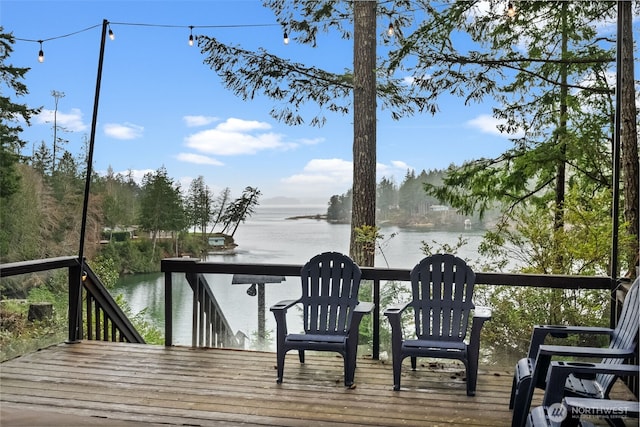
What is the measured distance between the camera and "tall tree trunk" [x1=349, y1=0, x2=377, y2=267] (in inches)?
269

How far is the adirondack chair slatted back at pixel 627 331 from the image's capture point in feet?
10.1

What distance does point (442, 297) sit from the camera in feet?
14.0

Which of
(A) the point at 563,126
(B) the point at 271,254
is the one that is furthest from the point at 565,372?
(B) the point at 271,254

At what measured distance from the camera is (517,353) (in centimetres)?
453

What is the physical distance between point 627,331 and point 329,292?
208 centimetres

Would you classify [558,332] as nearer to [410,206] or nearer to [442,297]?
[442,297]

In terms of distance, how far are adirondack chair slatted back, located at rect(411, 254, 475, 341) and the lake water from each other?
1063 millimetres

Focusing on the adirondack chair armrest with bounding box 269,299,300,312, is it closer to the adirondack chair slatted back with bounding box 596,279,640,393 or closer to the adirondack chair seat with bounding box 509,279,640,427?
the adirondack chair seat with bounding box 509,279,640,427

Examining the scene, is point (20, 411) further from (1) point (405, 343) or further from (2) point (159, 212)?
(2) point (159, 212)

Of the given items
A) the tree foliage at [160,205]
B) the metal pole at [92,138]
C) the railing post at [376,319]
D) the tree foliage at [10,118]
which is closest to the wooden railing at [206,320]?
the metal pole at [92,138]

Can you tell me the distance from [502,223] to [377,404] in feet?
12.7

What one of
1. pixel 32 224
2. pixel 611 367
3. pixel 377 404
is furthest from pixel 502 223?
pixel 32 224

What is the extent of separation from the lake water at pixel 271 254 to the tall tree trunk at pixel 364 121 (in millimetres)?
351

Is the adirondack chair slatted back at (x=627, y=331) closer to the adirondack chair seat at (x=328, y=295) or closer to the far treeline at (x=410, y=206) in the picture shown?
the adirondack chair seat at (x=328, y=295)
